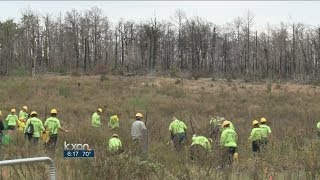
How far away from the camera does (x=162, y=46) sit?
82.2 meters

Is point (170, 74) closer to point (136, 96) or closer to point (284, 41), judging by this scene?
point (136, 96)

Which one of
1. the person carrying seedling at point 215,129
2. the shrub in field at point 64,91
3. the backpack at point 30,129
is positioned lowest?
the person carrying seedling at point 215,129

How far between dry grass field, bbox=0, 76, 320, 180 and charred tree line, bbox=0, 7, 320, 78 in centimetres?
2911

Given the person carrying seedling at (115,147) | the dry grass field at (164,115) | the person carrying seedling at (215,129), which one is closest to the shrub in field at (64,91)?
the dry grass field at (164,115)

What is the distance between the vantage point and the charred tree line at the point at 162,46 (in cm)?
7556

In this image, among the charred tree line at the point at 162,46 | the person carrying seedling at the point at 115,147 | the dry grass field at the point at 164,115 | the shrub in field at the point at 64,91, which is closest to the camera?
the dry grass field at the point at 164,115

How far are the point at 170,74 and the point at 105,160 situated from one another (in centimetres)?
4388

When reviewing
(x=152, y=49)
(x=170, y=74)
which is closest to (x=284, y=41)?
(x=152, y=49)

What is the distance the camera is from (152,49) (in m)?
76.8

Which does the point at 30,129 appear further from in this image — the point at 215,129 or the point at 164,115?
the point at 164,115

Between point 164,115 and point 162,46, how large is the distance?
5076 centimetres

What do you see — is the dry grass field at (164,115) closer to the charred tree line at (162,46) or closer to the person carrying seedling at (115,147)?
the person carrying seedling at (115,147)

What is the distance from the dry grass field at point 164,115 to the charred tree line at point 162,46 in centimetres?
2911

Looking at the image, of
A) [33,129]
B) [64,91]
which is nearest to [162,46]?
[64,91]
